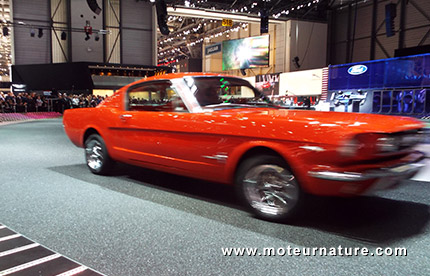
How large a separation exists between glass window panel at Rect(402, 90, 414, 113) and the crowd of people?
61.7 feet

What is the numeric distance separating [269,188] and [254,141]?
0.46 m

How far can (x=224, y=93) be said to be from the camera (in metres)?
4.06

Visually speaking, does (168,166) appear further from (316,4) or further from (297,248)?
(316,4)

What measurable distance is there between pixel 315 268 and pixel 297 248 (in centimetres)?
32

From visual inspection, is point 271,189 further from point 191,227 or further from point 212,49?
point 212,49

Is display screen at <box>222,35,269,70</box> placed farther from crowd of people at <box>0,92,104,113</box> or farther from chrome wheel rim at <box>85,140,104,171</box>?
chrome wheel rim at <box>85,140,104,171</box>

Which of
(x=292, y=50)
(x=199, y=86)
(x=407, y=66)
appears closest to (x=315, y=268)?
Answer: (x=199, y=86)

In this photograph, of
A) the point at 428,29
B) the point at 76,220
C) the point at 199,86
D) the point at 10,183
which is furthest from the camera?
the point at 428,29

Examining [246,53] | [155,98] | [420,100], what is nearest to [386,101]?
[420,100]

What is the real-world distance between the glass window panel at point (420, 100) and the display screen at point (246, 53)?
700 inches

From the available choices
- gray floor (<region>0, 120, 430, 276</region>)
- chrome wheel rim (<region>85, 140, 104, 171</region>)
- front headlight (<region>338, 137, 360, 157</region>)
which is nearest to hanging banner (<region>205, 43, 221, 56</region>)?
chrome wheel rim (<region>85, 140, 104, 171</region>)

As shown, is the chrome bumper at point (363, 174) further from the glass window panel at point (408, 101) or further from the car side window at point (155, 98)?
the glass window panel at point (408, 101)

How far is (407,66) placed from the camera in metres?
13.5

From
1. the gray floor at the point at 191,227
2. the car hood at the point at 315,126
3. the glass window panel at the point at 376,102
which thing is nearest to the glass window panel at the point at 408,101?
the glass window panel at the point at 376,102
